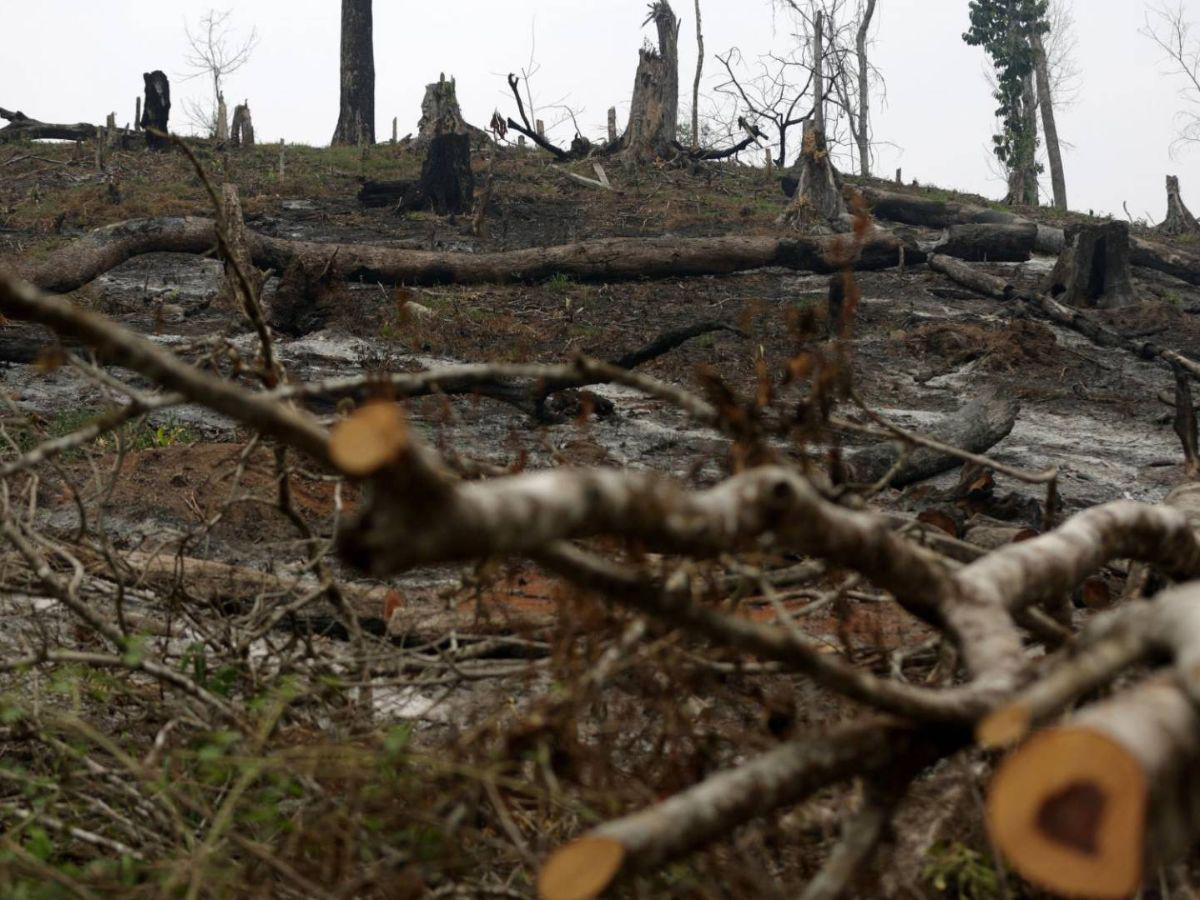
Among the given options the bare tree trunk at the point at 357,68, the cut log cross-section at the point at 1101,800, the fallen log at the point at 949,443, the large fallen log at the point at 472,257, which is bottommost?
the fallen log at the point at 949,443

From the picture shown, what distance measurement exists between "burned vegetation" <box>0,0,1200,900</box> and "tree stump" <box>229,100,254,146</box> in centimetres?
927

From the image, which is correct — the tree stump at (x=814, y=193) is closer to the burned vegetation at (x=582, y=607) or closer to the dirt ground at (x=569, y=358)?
the dirt ground at (x=569, y=358)

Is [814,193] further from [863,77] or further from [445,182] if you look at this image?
[863,77]

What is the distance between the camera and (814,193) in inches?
616

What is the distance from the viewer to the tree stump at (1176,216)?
19.9 metres

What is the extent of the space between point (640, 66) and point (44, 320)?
1874 centimetres

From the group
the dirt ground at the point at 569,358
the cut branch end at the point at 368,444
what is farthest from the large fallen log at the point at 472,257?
the cut branch end at the point at 368,444

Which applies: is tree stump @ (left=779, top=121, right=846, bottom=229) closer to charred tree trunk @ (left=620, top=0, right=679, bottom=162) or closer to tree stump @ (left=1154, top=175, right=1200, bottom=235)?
charred tree trunk @ (left=620, top=0, right=679, bottom=162)

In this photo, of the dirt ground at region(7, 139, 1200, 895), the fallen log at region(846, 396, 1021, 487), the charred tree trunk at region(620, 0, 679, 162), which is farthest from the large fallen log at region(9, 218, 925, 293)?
the charred tree trunk at region(620, 0, 679, 162)

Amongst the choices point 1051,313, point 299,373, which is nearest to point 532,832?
point 299,373

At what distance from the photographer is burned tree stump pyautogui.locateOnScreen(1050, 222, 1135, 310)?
12148 millimetres

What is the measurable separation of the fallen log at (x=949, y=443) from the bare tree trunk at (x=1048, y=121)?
25.3 meters

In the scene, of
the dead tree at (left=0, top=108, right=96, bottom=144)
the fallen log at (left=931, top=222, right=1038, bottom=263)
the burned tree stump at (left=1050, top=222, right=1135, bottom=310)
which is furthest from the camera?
the dead tree at (left=0, top=108, right=96, bottom=144)

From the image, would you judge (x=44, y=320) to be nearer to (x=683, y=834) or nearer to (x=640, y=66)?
(x=683, y=834)
